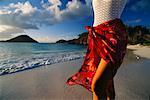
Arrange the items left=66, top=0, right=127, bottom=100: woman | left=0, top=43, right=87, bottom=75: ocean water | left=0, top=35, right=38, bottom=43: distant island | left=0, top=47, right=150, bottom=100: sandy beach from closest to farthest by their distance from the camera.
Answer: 1. left=66, top=0, right=127, bottom=100: woman
2. left=0, top=47, right=150, bottom=100: sandy beach
3. left=0, top=35, right=38, bottom=43: distant island
4. left=0, top=43, right=87, bottom=75: ocean water

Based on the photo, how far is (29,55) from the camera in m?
2.75

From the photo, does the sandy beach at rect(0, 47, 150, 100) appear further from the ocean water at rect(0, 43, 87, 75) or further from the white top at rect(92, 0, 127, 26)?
the white top at rect(92, 0, 127, 26)

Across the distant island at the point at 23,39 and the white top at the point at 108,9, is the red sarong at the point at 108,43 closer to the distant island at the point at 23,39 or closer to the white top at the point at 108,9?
the white top at the point at 108,9

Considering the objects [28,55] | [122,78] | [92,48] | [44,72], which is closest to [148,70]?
[122,78]

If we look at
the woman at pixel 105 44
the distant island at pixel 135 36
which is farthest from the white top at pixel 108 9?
the distant island at pixel 135 36

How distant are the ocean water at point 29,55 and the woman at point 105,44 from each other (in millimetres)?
916

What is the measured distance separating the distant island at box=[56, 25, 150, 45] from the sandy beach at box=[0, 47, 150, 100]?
27 centimetres

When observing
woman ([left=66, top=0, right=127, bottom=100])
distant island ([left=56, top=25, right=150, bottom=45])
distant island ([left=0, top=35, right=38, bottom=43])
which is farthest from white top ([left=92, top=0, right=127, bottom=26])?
distant island ([left=0, top=35, right=38, bottom=43])

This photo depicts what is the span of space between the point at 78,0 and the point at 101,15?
0.79 m

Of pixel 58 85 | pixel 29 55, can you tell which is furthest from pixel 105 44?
pixel 29 55

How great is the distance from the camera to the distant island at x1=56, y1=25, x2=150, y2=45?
227 cm

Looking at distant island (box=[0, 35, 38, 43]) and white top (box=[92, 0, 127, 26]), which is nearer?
white top (box=[92, 0, 127, 26])

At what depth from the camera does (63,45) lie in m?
2.42

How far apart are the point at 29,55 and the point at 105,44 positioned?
58.4 inches
